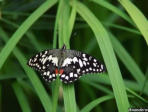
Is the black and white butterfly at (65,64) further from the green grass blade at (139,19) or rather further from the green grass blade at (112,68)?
the green grass blade at (139,19)

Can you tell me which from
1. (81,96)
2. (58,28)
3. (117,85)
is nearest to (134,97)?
(117,85)

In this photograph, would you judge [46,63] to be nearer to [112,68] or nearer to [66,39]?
[66,39]

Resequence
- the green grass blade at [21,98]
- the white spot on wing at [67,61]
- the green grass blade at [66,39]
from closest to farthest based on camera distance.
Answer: the green grass blade at [66,39] → the white spot on wing at [67,61] → the green grass blade at [21,98]

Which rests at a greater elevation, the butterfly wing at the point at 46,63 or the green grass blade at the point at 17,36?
the green grass blade at the point at 17,36

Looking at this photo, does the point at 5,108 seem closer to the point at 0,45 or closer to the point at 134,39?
the point at 0,45

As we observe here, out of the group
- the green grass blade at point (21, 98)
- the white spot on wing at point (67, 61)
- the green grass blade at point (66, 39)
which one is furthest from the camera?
the green grass blade at point (21, 98)

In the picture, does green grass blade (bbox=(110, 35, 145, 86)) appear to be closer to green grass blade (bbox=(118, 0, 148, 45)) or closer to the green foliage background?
the green foliage background

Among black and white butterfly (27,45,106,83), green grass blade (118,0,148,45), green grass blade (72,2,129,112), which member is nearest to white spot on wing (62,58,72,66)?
black and white butterfly (27,45,106,83)

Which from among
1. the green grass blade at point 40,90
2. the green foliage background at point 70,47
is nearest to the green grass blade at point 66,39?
the green foliage background at point 70,47
